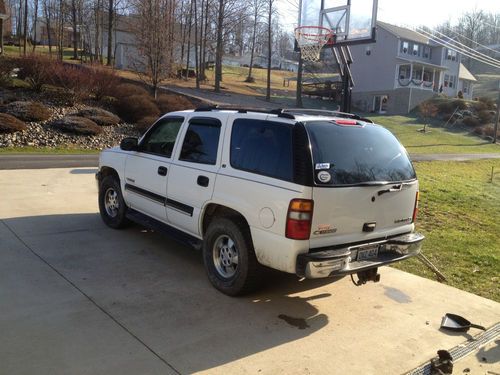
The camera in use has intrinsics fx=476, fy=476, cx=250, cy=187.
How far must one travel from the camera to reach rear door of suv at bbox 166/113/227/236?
514 cm

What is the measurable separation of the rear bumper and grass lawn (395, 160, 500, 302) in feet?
4.34

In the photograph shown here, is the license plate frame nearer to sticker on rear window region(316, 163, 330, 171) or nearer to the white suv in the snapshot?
the white suv

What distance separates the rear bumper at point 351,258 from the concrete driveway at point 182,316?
1.74ft

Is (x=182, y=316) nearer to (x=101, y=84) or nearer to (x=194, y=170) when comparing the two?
(x=194, y=170)

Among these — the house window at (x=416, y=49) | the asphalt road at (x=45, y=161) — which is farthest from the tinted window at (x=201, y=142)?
the house window at (x=416, y=49)

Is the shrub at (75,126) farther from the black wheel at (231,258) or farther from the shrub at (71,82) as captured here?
the black wheel at (231,258)

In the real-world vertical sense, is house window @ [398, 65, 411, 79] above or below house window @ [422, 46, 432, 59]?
below

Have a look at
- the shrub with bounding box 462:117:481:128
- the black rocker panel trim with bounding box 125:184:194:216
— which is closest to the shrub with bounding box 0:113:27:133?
the black rocker panel trim with bounding box 125:184:194:216

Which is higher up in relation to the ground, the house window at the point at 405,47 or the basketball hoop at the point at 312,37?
the house window at the point at 405,47

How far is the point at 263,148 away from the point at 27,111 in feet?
59.0

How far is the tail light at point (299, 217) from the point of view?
13.6 ft

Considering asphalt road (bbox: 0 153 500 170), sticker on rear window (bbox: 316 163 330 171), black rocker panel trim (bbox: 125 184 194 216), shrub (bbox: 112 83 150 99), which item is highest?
shrub (bbox: 112 83 150 99)

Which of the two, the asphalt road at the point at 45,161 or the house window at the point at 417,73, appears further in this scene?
the house window at the point at 417,73

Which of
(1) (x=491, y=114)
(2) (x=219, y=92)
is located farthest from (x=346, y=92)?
(1) (x=491, y=114)
